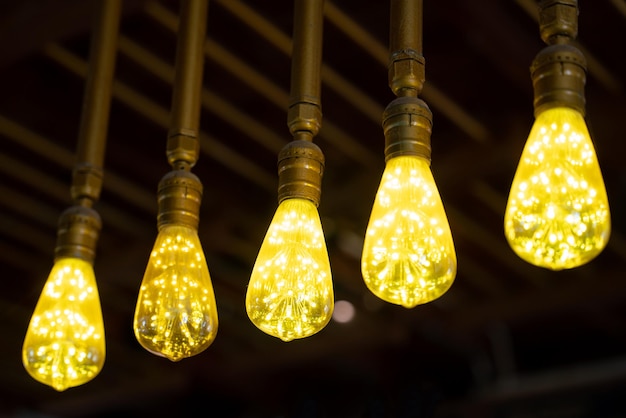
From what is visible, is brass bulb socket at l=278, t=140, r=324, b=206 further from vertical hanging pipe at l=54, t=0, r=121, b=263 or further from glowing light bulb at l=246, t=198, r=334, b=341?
vertical hanging pipe at l=54, t=0, r=121, b=263

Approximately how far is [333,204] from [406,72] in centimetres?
258

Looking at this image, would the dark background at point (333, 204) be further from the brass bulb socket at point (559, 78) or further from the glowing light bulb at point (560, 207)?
the glowing light bulb at point (560, 207)

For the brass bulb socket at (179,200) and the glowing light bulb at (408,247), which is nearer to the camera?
the glowing light bulb at (408,247)

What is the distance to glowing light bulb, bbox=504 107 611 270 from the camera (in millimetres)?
1334

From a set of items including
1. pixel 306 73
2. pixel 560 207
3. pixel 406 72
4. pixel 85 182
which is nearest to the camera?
pixel 560 207

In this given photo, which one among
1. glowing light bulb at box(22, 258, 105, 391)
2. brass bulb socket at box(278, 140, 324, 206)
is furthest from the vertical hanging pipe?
brass bulb socket at box(278, 140, 324, 206)

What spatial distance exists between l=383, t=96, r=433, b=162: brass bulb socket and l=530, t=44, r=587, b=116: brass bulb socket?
0.17m

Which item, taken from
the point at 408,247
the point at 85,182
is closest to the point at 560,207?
the point at 408,247

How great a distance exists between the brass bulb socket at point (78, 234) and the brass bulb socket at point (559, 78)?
35.3 inches

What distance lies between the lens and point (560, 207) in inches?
52.4

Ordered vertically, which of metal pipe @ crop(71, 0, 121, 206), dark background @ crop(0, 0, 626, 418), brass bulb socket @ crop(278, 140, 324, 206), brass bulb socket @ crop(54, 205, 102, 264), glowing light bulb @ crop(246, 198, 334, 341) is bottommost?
glowing light bulb @ crop(246, 198, 334, 341)

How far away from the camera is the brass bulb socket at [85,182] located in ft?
6.53

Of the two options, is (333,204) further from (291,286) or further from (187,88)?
(291,286)

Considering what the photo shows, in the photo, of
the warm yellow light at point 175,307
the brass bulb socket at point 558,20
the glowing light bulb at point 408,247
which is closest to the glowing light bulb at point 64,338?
the warm yellow light at point 175,307
